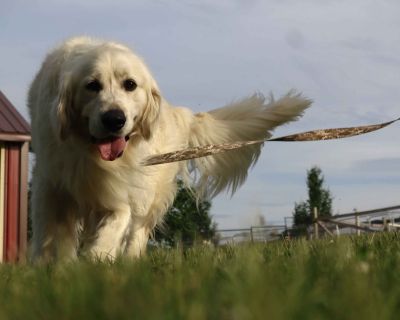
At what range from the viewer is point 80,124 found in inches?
219

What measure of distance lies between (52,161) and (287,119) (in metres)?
3.01

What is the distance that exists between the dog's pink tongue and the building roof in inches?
243

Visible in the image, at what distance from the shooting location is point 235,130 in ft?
25.6

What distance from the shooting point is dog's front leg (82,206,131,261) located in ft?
18.8

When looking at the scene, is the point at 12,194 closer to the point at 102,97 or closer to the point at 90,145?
the point at 90,145

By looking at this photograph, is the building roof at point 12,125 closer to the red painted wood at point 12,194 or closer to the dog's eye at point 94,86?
the red painted wood at point 12,194

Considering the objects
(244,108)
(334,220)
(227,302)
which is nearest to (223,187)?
(244,108)

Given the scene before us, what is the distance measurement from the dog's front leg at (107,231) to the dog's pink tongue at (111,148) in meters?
0.56

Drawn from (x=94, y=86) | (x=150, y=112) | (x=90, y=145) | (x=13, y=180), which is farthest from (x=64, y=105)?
(x=13, y=180)

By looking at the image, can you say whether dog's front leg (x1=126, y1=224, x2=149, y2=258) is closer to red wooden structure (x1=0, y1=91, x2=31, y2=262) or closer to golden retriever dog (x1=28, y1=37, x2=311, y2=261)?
golden retriever dog (x1=28, y1=37, x2=311, y2=261)

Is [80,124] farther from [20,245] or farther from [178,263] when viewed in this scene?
[20,245]

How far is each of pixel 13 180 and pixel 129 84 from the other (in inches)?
264

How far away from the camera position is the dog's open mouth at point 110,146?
18.3 ft

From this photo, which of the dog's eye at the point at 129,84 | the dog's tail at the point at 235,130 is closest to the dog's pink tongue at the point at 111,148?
the dog's eye at the point at 129,84
